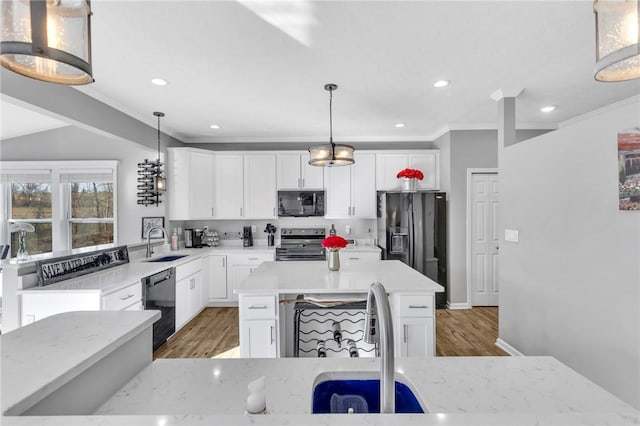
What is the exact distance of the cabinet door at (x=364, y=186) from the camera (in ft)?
15.3

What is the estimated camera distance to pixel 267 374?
3.24 feet

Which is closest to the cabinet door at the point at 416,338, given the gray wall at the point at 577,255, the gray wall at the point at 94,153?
the gray wall at the point at 577,255

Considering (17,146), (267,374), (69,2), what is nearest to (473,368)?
(267,374)

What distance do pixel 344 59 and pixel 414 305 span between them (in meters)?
1.90

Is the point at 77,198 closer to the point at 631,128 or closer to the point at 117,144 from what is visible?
the point at 117,144

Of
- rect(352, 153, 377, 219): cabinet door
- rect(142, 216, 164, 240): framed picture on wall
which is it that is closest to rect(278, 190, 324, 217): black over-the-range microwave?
rect(352, 153, 377, 219): cabinet door

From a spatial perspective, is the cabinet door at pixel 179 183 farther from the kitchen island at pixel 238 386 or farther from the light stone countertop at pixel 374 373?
the light stone countertop at pixel 374 373

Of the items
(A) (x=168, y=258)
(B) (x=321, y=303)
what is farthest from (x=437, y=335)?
(A) (x=168, y=258)

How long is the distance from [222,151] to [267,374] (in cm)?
424

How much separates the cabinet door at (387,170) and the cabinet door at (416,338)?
9.11 feet

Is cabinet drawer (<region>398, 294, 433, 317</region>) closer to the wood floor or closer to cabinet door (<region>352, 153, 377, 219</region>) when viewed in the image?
the wood floor

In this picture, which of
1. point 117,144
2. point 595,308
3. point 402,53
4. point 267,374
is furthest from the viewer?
point 117,144

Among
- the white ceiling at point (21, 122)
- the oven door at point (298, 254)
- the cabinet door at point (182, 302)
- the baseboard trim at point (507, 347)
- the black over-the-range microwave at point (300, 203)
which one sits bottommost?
the baseboard trim at point (507, 347)

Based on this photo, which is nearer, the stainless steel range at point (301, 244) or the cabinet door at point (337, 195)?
the stainless steel range at point (301, 244)
